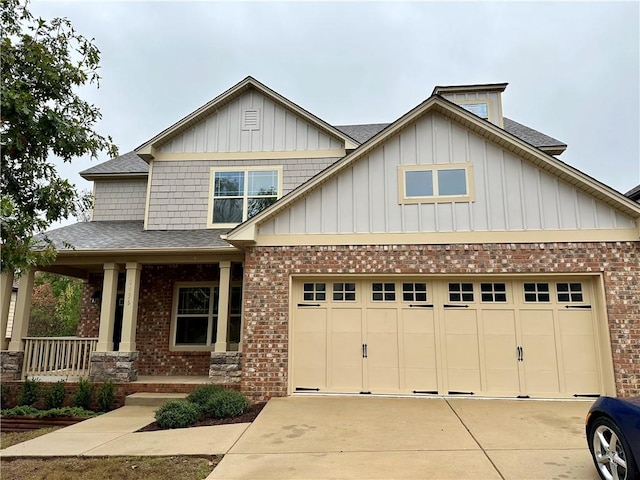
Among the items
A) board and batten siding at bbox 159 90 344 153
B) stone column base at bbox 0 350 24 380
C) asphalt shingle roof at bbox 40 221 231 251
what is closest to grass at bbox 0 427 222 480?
stone column base at bbox 0 350 24 380

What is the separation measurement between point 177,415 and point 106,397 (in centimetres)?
292

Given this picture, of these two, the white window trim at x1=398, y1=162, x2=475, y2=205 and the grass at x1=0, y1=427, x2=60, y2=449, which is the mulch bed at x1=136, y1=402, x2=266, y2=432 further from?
the white window trim at x1=398, y1=162, x2=475, y2=205

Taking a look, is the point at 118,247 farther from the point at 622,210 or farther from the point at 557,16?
the point at 557,16

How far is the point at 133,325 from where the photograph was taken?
9.65 meters

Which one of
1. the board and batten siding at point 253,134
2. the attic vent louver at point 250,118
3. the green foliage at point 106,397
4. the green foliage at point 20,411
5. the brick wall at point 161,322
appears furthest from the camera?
the attic vent louver at point 250,118

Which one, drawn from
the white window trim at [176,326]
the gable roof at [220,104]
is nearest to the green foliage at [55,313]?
the white window trim at [176,326]

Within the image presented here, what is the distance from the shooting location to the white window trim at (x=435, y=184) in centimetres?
845

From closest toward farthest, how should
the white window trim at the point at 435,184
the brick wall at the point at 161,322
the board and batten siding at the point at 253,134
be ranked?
the white window trim at the point at 435,184 < the brick wall at the point at 161,322 < the board and batten siding at the point at 253,134

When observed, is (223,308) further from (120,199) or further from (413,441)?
(120,199)

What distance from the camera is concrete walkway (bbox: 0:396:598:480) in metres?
4.56

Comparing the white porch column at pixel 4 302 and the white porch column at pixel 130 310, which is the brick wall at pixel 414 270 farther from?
the white porch column at pixel 4 302

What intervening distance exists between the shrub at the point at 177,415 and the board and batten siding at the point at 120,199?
700 cm

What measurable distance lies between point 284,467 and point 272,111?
9.33 metres

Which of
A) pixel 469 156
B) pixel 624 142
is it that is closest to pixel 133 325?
pixel 469 156
